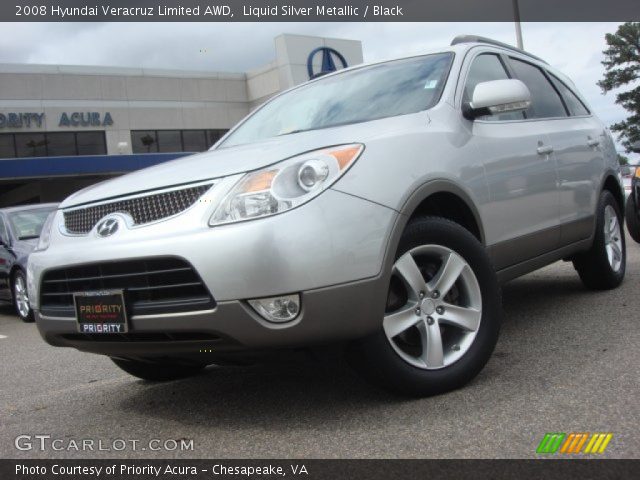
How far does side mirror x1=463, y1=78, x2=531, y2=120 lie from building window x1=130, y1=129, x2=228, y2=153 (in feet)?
104

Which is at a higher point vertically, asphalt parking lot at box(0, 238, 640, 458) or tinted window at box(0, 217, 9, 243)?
tinted window at box(0, 217, 9, 243)

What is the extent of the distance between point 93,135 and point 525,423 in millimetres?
33206

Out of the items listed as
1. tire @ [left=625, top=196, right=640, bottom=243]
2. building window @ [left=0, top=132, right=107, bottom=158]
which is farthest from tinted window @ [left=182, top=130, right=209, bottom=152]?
tire @ [left=625, top=196, right=640, bottom=243]

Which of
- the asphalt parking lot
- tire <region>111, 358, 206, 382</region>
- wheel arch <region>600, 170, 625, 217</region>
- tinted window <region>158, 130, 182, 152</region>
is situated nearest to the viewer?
the asphalt parking lot

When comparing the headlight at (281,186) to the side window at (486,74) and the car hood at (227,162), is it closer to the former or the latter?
the car hood at (227,162)

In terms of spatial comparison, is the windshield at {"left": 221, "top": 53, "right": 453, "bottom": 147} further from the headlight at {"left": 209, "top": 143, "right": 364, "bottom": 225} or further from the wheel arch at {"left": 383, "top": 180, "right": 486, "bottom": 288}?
the headlight at {"left": 209, "top": 143, "right": 364, "bottom": 225}

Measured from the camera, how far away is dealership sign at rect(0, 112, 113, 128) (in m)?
31.3

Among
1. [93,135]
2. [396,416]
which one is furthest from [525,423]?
[93,135]

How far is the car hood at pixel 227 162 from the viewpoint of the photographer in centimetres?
295

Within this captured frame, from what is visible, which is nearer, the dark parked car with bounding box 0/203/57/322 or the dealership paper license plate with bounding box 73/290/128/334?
the dealership paper license plate with bounding box 73/290/128/334
